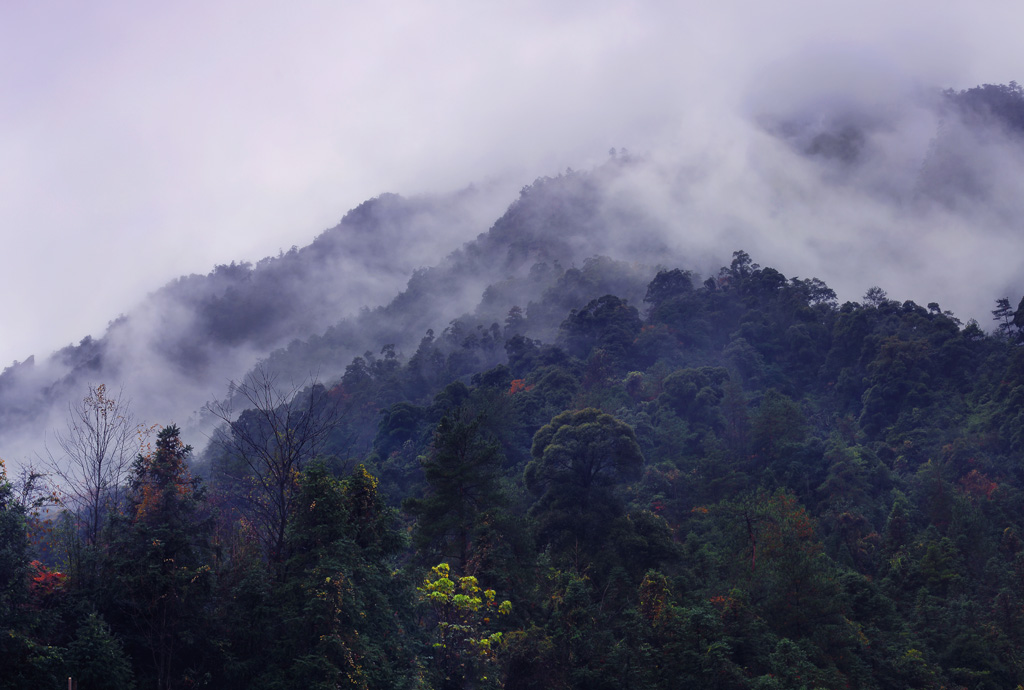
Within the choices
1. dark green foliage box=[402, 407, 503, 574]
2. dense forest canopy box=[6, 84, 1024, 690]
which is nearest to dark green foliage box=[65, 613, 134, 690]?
dense forest canopy box=[6, 84, 1024, 690]

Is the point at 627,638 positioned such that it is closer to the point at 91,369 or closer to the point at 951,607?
the point at 951,607

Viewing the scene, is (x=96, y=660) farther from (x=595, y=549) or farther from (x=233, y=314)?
(x=233, y=314)

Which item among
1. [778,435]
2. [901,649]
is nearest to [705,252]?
[778,435]

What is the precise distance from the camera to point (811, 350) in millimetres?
62031

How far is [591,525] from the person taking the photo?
2720 cm

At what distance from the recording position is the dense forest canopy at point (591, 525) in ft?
48.8

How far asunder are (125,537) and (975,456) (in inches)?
1693

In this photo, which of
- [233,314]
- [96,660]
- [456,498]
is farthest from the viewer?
[233,314]

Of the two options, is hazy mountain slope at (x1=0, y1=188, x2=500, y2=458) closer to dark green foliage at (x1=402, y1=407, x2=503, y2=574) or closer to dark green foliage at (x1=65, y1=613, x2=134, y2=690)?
dark green foliage at (x1=402, y1=407, x2=503, y2=574)

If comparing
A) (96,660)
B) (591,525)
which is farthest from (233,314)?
(96,660)

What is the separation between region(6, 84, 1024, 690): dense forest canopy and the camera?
586 inches

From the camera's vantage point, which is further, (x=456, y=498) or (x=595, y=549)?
(x=595, y=549)

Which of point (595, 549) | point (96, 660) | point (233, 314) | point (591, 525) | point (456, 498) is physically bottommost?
point (96, 660)

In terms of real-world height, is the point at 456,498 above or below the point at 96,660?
above
